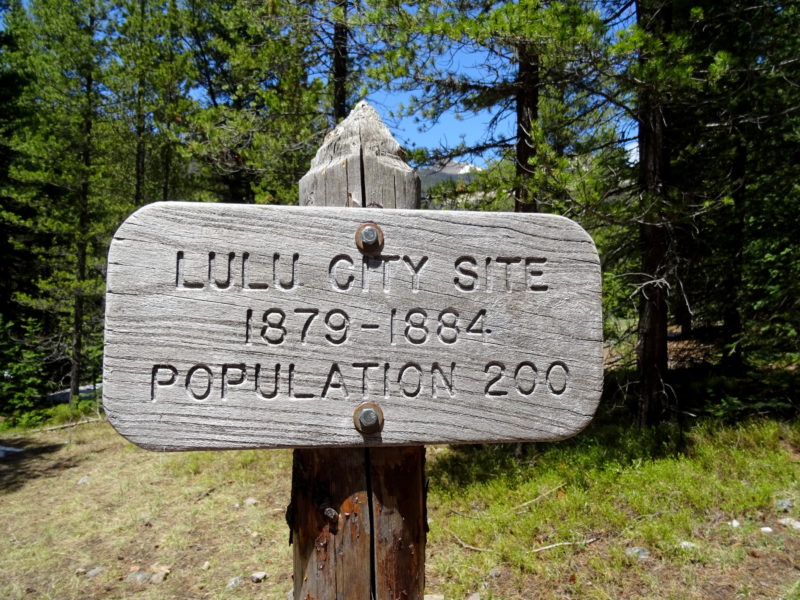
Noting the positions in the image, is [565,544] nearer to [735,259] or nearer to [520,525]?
[520,525]

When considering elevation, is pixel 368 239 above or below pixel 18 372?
above

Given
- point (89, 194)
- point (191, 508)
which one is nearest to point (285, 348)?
point (191, 508)

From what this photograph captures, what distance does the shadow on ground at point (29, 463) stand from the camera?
7447 millimetres

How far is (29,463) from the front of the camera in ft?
27.6

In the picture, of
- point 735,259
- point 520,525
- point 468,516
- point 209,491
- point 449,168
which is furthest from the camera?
point 449,168

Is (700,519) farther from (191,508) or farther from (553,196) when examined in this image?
(191,508)

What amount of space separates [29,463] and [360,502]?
9771 mm

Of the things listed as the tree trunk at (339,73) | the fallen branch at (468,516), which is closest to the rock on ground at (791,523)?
the fallen branch at (468,516)

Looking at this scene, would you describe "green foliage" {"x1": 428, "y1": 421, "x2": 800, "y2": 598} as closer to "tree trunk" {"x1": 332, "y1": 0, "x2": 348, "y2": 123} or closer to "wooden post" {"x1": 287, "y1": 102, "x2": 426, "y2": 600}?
"wooden post" {"x1": 287, "y1": 102, "x2": 426, "y2": 600}

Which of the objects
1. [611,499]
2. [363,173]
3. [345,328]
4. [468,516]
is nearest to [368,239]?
[345,328]

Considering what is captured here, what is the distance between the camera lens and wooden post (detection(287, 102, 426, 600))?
131 centimetres

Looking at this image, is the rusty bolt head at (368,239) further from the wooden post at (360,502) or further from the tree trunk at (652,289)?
the tree trunk at (652,289)

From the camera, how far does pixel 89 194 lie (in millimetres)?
12250

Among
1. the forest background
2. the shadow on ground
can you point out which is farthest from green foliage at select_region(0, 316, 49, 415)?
the forest background
